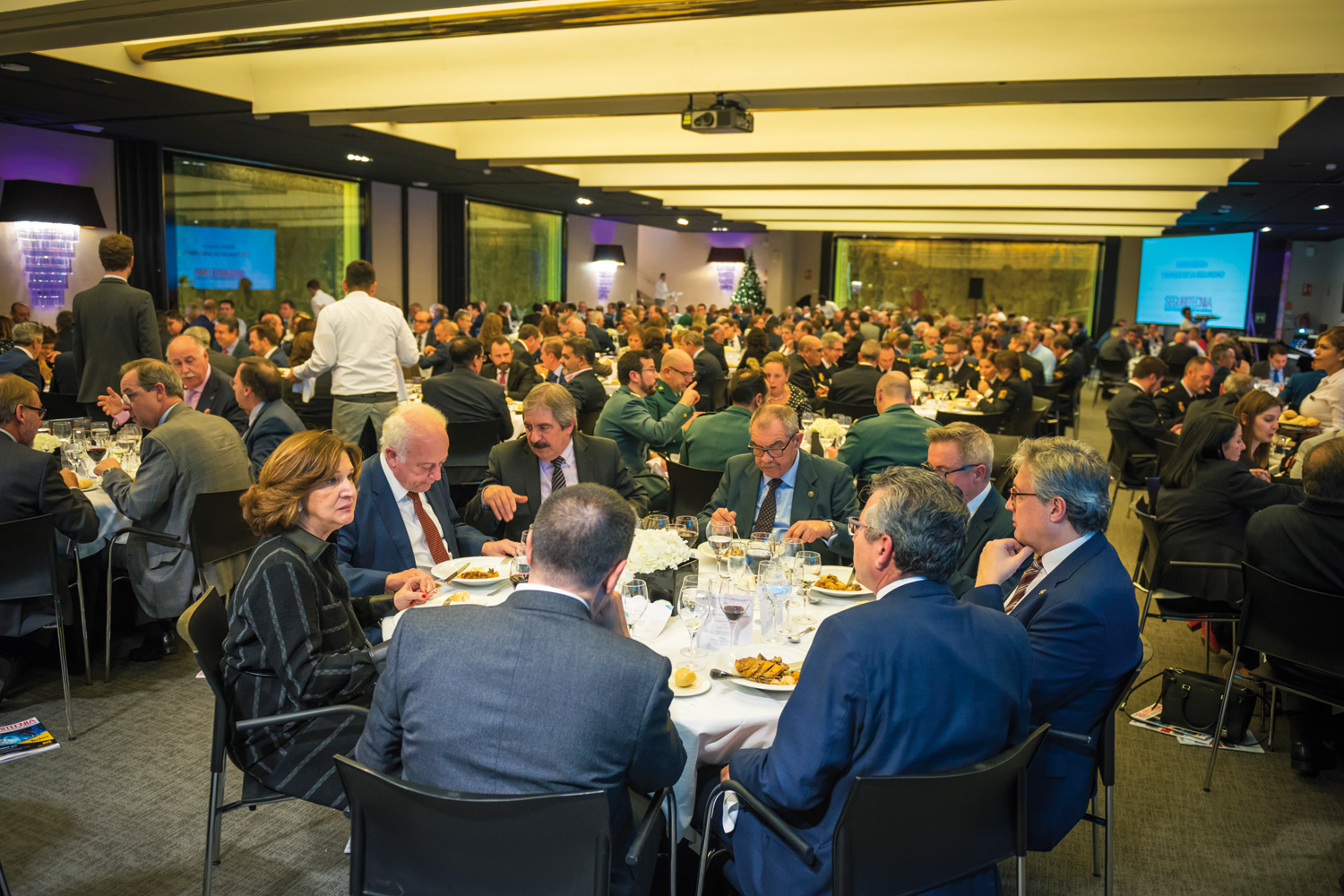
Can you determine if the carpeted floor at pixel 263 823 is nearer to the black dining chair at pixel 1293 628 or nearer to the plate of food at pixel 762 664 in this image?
the black dining chair at pixel 1293 628

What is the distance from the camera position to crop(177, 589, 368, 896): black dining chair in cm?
229

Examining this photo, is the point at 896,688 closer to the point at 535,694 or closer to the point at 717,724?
the point at 717,724

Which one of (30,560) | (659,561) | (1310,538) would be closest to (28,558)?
(30,560)

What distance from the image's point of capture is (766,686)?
89.6 inches

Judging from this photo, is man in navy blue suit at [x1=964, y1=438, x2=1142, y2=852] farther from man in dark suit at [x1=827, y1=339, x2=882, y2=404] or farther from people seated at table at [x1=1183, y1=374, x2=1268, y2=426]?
man in dark suit at [x1=827, y1=339, x2=882, y2=404]

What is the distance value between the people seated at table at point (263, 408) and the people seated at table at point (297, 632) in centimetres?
244

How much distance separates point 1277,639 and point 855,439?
2251 mm

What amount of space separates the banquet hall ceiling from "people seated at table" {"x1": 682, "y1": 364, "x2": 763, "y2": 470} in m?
2.21

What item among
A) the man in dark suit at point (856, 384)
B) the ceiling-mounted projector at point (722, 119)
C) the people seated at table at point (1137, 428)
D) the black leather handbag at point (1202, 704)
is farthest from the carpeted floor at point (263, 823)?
the ceiling-mounted projector at point (722, 119)

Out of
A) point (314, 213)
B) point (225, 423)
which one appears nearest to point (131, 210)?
point (314, 213)

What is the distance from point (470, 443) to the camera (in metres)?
5.85

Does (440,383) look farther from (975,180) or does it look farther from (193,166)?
(193,166)

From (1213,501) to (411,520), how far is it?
367 centimetres

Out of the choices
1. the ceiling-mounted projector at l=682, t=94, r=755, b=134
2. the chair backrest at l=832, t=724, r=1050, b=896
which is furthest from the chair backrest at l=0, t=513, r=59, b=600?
the ceiling-mounted projector at l=682, t=94, r=755, b=134
